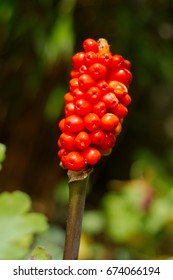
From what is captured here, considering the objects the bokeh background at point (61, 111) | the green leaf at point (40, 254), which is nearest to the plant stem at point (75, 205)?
the green leaf at point (40, 254)

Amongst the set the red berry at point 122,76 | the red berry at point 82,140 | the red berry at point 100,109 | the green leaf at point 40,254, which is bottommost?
the green leaf at point 40,254

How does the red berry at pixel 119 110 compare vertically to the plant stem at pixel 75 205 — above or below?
above

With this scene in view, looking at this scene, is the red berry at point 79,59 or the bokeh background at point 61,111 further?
the bokeh background at point 61,111

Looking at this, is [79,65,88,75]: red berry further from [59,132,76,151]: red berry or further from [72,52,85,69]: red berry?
[59,132,76,151]: red berry

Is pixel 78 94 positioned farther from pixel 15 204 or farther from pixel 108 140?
pixel 15 204

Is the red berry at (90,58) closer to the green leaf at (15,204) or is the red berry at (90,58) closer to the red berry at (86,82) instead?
the red berry at (86,82)

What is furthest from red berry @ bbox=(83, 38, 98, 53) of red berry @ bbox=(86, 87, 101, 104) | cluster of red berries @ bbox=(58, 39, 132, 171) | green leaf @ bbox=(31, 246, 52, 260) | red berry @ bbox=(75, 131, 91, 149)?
green leaf @ bbox=(31, 246, 52, 260)
